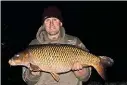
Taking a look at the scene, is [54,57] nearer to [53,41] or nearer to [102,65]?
[53,41]

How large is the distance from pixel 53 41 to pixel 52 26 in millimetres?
Answer: 207

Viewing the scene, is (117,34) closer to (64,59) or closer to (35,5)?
(35,5)

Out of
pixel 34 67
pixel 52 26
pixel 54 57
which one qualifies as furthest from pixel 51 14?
pixel 34 67

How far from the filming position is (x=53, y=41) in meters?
4.78

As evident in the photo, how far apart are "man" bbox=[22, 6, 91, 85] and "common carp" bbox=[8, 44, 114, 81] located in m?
0.14

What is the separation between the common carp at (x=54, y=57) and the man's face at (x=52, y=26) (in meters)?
0.19

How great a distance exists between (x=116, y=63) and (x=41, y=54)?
796cm

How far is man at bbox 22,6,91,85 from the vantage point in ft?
15.4

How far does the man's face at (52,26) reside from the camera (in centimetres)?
467

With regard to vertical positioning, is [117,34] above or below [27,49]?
below

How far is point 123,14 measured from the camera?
881 inches

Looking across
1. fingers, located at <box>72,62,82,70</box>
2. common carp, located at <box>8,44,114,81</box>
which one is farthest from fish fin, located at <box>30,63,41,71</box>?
fingers, located at <box>72,62,82,70</box>

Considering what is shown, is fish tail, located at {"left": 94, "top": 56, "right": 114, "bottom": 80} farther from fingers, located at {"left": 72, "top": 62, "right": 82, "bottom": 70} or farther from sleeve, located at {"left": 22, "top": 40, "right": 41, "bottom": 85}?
sleeve, located at {"left": 22, "top": 40, "right": 41, "bottom": 85}

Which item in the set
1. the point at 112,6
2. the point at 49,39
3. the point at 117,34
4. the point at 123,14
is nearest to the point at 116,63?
the point at 117,34
